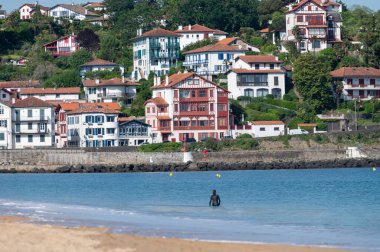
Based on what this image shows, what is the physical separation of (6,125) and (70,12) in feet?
183

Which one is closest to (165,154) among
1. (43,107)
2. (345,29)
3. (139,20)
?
(43,107)

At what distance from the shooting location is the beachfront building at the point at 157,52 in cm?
10112

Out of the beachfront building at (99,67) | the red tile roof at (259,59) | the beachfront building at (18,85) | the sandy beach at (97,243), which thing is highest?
the beachfront building at (99,67)

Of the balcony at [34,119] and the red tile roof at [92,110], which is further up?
the red tile roof at [92,110]

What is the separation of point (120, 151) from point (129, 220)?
3920 cm

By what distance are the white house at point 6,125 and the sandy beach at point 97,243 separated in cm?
5103

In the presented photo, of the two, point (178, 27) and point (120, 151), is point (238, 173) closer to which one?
point (120, 151)

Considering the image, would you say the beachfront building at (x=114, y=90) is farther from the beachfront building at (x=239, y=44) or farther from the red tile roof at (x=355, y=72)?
the red tile roof at (x=355, y=72)

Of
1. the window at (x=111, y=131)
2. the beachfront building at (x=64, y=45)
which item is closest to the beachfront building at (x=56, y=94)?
the window at (x=111, y=131)

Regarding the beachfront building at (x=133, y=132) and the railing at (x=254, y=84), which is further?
the railing at (x=254, y=84)

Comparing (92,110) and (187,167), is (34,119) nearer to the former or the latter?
(92,110)

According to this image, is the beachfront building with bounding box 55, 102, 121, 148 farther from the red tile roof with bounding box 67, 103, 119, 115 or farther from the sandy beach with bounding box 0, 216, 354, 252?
the sandy beach with bounding box 0, 216, 354, 252

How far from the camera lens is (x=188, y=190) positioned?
5866cm

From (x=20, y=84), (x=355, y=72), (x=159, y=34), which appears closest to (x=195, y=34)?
(x=159, y=34)
